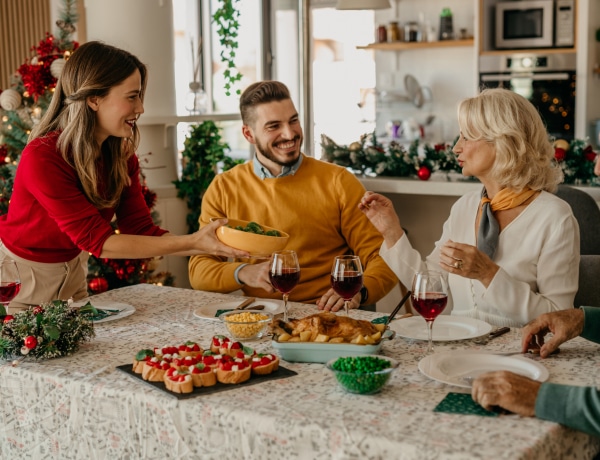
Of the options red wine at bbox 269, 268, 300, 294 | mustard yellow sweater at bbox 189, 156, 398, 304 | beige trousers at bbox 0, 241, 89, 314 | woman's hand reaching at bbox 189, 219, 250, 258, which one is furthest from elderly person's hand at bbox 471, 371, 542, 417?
beige trousers at bbox 0, 241, 89, 314

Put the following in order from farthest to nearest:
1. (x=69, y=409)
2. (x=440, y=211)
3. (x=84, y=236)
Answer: (x=440, y=211) → (x=84, y=236) → (x=69, y=409)

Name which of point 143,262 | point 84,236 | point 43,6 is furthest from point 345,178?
point 43,6

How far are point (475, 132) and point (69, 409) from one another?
4.57ft

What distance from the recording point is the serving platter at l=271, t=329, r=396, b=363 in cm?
179

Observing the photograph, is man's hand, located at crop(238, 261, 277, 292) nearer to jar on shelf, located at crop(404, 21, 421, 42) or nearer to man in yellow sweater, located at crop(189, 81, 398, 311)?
man in yellow sweater, located at crop(189, 81, 398, 311)

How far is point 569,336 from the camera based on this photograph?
184cm

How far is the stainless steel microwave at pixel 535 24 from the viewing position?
6168mm

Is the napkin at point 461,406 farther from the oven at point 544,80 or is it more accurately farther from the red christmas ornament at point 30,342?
the oven at point 544,80

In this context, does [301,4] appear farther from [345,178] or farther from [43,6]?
[345,178]

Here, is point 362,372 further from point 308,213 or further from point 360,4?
point 360,4

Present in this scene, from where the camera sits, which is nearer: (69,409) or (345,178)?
(69,409)

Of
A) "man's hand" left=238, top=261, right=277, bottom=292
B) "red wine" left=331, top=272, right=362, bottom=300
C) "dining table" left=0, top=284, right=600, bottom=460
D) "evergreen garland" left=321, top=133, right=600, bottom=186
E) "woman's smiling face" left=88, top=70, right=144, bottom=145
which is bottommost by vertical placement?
"dining table" left=0, top=284, right=600, bottom=460

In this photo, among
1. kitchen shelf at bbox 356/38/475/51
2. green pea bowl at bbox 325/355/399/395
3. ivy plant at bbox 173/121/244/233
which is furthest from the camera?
kitchen shelf at bbox 356/38/475/51

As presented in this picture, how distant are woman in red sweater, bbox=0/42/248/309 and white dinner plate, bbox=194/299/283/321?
150mm
